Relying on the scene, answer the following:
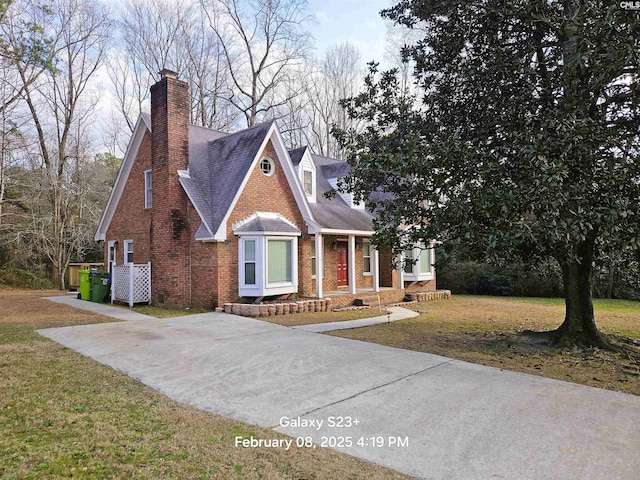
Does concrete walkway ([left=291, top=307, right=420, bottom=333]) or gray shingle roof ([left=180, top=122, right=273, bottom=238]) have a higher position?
gray shingle roof ([left=180, top=122, right=273, bottom=238])

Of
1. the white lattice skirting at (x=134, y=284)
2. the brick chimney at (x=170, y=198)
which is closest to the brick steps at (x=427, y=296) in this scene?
the brick chimney at (x=170, y=198)

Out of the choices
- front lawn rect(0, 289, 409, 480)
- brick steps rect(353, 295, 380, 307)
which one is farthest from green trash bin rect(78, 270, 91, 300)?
front lawn rect(0, 289, 409, 480)

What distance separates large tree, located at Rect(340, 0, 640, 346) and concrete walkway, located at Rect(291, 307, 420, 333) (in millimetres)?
2972

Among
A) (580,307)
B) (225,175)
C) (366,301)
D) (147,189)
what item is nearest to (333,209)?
(366,301)

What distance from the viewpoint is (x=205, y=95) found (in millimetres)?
→ 31172

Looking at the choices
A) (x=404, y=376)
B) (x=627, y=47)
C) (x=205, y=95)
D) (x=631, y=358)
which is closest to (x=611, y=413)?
(x=404, y=376)

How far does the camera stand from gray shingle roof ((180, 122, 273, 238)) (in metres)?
14.1

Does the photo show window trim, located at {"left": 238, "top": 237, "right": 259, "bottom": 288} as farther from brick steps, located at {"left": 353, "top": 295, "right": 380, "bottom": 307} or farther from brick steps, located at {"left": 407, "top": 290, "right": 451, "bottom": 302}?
brick steps, located at {"left": 407, "top": 290, "right": 451, "bottom": 302}

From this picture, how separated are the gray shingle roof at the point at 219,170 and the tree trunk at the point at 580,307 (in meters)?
9.90

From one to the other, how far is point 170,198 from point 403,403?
37.9ft

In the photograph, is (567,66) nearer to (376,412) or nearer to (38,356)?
(376,412)

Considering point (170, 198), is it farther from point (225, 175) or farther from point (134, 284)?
point (134, 284)

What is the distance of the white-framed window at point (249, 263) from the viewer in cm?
1395

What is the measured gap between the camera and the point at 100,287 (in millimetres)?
16312
